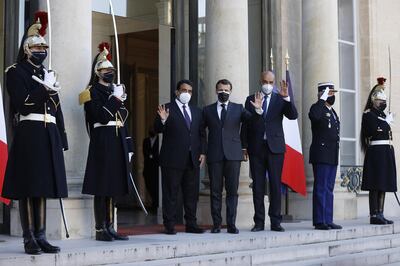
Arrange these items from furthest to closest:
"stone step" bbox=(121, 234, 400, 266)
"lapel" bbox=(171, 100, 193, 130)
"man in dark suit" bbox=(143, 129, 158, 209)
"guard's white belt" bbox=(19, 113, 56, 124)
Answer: "man in dark suit" bbox=(143, 129, 158, 209)
"lapel" bbox=(171, 100, 193, 130)
"stone step" bbox=(121, 234, 400, 266)
"guard's white belt" bbox=(19, 113, 56, 124)

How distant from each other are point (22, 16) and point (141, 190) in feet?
19.7

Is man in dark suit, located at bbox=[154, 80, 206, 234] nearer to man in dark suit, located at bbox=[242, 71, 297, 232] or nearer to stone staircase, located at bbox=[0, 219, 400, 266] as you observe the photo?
stone staircase, located at bbox=[0, 219, 400, 266]

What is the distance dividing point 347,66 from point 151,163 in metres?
4.01

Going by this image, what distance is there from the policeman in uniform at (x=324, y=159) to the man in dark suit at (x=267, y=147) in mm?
520

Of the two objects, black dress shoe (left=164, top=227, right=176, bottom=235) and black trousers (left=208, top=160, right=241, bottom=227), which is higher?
black trousers (left=208, top=160, right=241, bottom=227)

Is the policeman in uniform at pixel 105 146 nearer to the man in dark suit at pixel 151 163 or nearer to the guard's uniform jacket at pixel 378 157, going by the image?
the guard's uniform jacket at pixel 378 157

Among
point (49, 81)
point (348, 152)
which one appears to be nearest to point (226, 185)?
point (49, 81)

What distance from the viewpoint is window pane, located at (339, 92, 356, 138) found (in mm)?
14452

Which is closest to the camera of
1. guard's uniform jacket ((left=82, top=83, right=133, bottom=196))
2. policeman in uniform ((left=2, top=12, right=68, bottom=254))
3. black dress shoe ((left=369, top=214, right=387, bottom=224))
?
policeman in uniform ((left=2, top=12, right=68, bottom=254))

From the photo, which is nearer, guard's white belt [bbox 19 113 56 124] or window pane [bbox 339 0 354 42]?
guard's white belt [bbox 19 113 56 124]

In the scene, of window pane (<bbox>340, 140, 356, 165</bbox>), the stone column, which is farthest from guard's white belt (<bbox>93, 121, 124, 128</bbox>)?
window pane (<bbox>340, 140, 356, 165</bbox>)

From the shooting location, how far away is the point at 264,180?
9742 mm

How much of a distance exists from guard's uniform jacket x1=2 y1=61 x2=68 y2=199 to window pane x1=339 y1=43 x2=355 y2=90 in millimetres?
8612

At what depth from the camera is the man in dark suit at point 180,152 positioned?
9047 mm
